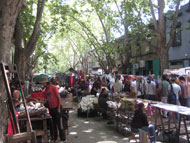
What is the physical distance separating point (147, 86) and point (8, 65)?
8826mm

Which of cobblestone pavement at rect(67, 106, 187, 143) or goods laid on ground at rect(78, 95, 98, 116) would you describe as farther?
goods laid on ground at rect(78, 95, 98, 116)

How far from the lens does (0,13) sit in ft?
13.2

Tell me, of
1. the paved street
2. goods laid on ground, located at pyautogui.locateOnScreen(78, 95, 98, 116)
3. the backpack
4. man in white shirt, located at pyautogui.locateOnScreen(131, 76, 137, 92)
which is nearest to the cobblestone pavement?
the paved street

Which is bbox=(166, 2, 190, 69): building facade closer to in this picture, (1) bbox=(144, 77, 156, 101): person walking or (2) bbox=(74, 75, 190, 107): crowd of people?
(2) bbox=(74, 75, 190, 107): crowd of people

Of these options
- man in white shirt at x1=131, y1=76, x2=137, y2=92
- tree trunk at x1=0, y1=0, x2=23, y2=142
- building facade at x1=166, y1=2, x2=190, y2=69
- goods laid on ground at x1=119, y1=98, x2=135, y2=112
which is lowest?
goods laid on ground at x1=119, y1=98, x2=135, y2=112

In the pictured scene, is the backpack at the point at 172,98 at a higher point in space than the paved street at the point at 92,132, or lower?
higher

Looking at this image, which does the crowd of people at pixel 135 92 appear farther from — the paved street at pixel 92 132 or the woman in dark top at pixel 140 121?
the paved street at pixel 92 132

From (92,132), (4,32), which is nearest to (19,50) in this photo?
(92,132)

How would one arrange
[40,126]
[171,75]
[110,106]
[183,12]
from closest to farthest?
[40,126]
[110,106]
[171,75]
[183,12]

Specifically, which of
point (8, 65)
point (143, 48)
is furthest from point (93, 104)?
point (143, 48)

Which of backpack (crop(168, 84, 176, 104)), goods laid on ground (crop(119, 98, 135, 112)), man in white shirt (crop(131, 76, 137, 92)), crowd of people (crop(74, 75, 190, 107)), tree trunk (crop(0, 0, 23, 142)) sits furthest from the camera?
man in white shirt (crop(131, 76, 137, 92))

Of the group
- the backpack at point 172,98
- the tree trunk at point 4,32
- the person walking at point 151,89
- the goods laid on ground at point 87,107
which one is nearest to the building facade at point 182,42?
the person walking at point 151,89

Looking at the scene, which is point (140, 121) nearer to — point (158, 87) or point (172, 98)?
point (172, 98)

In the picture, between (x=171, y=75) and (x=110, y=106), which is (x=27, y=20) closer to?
(x=110, y=106)
